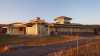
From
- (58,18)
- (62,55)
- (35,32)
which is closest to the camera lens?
(62,55)

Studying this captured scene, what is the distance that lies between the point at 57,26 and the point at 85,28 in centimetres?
942

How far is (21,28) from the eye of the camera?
6238 centimetres

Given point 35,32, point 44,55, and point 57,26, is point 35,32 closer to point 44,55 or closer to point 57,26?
point 57,26

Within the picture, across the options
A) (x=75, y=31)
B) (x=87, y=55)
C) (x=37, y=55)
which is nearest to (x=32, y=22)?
(x=75, y=31)

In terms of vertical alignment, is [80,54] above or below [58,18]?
below

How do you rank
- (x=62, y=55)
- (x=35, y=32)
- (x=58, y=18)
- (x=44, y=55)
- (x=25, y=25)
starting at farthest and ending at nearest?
(x=58, y=18) → (x=25, y=25) → (x=35, y=32) → (x=44, y=55) → (x=62, y=55)

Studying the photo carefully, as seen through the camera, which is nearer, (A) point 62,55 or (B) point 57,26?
(A) point 62,55

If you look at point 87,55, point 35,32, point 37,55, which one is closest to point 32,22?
point 35,32

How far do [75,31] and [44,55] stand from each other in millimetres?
42741

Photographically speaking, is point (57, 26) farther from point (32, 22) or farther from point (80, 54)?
point (80, 54)

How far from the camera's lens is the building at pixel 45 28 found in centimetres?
5716

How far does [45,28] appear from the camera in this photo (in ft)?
190

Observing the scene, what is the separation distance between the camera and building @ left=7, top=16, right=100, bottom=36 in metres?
57.2

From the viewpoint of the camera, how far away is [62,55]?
16.7 metres
